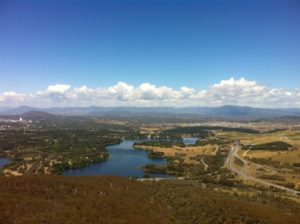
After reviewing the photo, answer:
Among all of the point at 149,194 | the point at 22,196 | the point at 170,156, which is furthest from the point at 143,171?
the point at 22,196

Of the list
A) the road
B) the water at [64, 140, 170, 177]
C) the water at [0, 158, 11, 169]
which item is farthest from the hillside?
the water at [0, 158, 11, 169]

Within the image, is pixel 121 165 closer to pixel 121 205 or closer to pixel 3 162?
pixel 3 162

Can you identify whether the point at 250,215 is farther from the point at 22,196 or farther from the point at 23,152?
the point at 23,152

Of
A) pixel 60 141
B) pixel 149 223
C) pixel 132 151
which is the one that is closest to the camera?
pixel 149 223

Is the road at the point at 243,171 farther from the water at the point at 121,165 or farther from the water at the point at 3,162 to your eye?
the water at the point at 3,162

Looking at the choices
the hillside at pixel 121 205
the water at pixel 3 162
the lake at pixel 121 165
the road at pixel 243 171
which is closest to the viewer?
the hillside at pixel 121 205

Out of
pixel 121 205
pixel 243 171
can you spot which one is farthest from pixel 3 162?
pixel 243 171

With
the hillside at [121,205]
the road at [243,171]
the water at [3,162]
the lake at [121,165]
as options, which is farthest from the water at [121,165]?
the hillside at [121,205]
